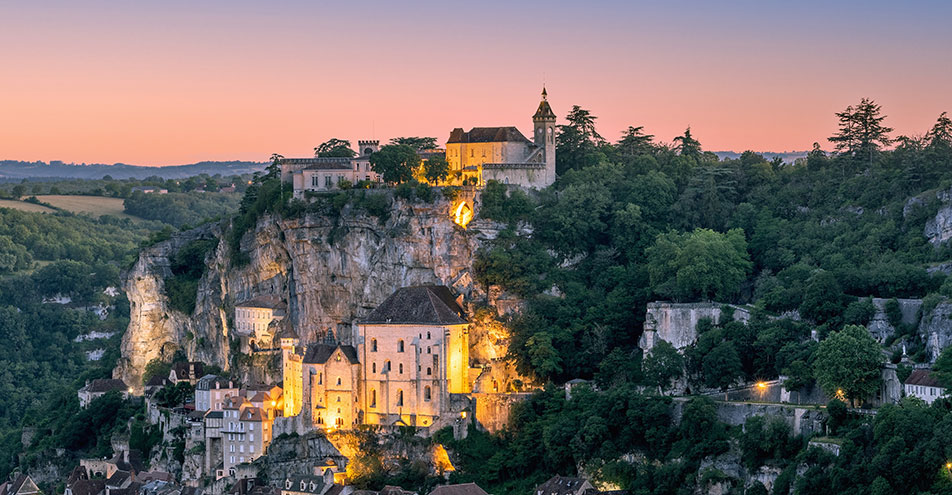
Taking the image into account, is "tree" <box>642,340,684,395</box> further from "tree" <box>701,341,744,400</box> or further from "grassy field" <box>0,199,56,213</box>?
"grassy field" <box>0,199,56,213</box>

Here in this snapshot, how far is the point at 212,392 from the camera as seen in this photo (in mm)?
89812

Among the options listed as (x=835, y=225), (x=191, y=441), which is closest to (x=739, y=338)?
(x=835, y=225)

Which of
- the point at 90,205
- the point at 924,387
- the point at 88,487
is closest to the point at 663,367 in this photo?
the point at 924,387

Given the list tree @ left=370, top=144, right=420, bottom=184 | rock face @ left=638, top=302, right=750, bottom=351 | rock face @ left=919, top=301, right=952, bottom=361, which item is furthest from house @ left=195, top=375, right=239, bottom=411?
rock face @ left=919, top=301, right=952, bottom=361

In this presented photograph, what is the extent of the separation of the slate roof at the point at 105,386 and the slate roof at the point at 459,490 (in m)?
32.8

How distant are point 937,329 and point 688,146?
34629 millimetres

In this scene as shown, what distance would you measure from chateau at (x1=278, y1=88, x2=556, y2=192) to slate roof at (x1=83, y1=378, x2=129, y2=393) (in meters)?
17.2

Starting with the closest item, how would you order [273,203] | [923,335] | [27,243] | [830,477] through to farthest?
[830,477] < [923,335] < [273,203] < [27,243]

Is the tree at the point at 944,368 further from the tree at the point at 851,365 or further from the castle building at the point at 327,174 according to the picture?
the castle building at the point at 327,174

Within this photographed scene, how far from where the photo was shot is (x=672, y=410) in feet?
252

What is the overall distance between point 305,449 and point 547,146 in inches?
950

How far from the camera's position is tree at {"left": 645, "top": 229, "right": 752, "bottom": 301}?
83.8 m

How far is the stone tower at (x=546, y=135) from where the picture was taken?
96.6 m

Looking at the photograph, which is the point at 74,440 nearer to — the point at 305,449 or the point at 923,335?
the point at 305,449
